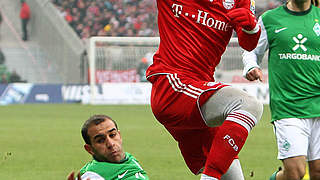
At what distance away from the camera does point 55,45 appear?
29516mm

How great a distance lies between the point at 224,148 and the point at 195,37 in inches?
37.3

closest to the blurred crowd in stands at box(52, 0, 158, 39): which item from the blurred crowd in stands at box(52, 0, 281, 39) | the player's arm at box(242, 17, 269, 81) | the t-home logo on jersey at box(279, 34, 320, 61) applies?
the blurred crowd in stands at box(52, 0, 281, 39)

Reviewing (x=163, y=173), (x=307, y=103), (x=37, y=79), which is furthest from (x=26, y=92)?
(x=307, y=103)

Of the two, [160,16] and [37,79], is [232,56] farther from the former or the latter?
[160,16]

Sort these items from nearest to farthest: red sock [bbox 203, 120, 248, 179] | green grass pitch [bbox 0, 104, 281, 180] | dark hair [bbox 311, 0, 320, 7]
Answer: red sock [bbox 203, 120, 248, 179]
dark hair [bbox 311, 0, 320, 7]
green grass pitch [bbox 0, 104, 281, 180]

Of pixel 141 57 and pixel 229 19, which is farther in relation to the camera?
pixel 141 57

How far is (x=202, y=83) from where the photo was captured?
16.4 ft

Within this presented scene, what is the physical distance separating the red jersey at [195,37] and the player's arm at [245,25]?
0.80 feet

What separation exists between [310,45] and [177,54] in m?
1.62

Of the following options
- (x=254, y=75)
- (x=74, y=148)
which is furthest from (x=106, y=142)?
(x=74, y=148)

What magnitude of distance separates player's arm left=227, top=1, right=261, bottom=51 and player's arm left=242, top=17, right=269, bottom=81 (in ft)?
2.11

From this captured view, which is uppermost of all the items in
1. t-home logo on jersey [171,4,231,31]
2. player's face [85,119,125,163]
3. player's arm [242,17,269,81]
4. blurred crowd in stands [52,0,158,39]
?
t-home logo on jersey [171,4,231,31]

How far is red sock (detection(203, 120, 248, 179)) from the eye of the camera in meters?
4.63

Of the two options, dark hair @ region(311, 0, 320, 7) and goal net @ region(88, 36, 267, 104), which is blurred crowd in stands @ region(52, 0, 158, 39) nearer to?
goal net @ region(88, 36, 267, 104)
